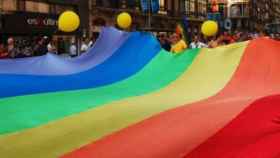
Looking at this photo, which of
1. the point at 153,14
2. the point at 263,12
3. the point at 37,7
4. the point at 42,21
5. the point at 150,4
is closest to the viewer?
the point at 42,21

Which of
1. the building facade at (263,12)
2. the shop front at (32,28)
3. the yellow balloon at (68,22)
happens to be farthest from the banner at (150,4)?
the building facade at (263,12)

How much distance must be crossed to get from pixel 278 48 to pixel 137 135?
5.94ft

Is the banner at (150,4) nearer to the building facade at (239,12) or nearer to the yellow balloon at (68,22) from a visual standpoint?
the yellow balloon at (68,22)

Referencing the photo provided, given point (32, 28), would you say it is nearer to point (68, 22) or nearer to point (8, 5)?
point (8, 5)

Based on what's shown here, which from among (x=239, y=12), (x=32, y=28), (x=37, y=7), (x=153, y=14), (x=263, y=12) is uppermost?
(x=263, y=12)

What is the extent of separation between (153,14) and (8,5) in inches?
676

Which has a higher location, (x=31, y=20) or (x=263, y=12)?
(x=263, y=12)

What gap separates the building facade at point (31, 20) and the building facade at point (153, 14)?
4006 millimetres

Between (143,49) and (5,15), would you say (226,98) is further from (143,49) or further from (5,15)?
(5,15)

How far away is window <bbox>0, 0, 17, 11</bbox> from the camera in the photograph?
2747cm

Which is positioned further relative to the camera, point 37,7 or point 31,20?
point 37,7

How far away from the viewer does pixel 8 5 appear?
27.9 metres

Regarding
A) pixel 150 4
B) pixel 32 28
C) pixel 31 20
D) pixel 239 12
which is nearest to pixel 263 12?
pixel 239 12

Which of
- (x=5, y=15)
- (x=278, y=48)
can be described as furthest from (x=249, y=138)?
(x=5, y=15)
